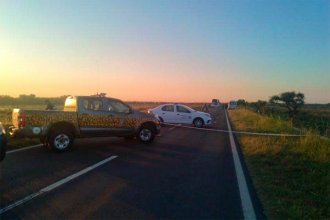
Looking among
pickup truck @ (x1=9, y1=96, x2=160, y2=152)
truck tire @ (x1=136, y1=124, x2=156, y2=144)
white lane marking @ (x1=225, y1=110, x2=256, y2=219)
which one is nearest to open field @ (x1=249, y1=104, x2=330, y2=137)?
truck tire @ (x1=136, y1=124, x2=156, y2=144)

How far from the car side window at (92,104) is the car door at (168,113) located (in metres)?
12.6

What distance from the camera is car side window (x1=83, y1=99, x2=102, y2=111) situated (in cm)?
1380

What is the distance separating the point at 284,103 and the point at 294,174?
78.0 meters

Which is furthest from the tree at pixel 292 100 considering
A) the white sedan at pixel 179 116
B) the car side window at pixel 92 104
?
the car side window at pixel 92 104

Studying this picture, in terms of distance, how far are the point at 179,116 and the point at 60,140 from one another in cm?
1494

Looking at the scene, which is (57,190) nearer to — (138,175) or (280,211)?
(138,175)

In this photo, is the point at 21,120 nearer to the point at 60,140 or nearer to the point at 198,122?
the point at 60,140

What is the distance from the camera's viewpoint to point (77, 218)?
224 inches

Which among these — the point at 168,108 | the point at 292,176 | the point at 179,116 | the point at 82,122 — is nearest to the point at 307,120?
the point at 179,116

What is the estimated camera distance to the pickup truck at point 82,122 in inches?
480

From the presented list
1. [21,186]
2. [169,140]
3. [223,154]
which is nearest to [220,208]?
[21,186]

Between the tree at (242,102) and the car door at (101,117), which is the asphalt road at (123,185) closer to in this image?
the car door at (101,117)

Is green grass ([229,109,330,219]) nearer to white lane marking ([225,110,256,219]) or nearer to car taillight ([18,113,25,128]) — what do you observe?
white lane marking ([225,110,256,219])

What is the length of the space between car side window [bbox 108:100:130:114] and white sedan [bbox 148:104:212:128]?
11.5 m
